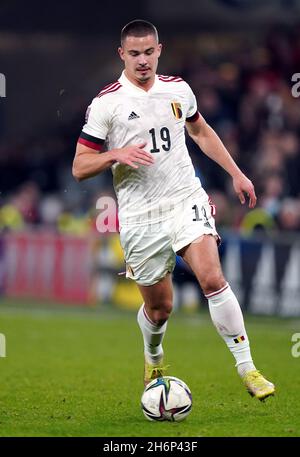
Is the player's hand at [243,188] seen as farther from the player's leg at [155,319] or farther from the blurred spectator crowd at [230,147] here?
the blurred spectator crowd at [230,147]

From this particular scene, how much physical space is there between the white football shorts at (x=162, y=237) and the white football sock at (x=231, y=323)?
433mm

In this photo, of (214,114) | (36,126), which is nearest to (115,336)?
(214,114)

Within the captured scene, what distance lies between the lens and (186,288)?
1612 cm

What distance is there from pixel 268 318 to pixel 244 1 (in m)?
6.96

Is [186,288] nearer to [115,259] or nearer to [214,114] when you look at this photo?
[115,259]

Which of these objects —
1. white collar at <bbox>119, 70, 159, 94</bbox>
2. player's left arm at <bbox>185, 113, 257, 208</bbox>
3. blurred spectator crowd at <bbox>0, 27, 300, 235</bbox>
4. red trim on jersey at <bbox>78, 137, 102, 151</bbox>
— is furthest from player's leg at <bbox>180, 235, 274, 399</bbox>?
blurred spectator crowd at <bbox>0, 27, 300, 235</bbox>

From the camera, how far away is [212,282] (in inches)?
285

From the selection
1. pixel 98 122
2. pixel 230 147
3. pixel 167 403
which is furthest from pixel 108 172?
pixel 167 403

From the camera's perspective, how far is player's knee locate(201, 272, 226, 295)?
7227 mm

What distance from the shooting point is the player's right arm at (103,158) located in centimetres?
702

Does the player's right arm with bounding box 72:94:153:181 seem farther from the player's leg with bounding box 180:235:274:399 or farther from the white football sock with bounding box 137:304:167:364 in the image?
the white football sock with bounding box 137:304:167:364

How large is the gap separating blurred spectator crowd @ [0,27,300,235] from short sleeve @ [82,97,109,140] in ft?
28.7
